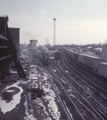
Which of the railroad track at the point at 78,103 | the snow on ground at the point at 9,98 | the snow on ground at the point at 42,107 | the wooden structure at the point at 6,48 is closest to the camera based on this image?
the snow on ground at the point at 42,107

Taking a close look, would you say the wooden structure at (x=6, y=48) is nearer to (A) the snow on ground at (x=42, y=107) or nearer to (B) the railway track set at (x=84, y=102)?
(A) the snow on ground at (x=42, y=107)

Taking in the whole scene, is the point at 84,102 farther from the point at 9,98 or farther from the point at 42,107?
the point at 9,98

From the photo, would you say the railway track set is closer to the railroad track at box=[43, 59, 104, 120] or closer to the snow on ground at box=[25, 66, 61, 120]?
the railroad track at box=[43, 59, 104, 120]

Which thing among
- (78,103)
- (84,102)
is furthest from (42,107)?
(84,102)

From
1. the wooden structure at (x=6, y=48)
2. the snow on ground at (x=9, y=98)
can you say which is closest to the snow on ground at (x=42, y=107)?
the snow on ground at (x=9, y=98)

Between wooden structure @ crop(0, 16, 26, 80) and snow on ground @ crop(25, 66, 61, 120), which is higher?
wooden structure @ crop(0, 16, 26, 80)

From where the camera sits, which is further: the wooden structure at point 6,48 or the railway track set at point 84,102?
the wooden structure at point 6,48

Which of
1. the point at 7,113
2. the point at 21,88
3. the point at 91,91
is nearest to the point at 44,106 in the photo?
the point at 7,113

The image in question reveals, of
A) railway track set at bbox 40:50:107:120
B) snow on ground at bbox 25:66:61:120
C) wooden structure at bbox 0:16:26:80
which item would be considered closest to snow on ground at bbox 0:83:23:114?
snow on ground at bbox 25:66:61:120

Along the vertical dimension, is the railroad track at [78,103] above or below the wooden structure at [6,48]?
below

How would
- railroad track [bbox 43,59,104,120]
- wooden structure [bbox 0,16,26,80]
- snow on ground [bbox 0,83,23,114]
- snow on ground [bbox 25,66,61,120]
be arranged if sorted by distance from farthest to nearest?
wooden structure [bbox 0,16,26,80], snow on ground [bbox 0,83,23,114], railroad track [bbox 43,59,104,120], snow on ground [bbox 25,66,61,120]

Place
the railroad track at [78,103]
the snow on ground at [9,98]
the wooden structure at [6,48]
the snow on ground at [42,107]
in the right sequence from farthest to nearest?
the wooden structure at [6,48] → the snow on ground at [9,98] → the railroad track at [78,103] → the snow on ground at [42,107]
